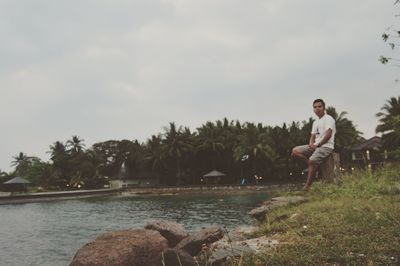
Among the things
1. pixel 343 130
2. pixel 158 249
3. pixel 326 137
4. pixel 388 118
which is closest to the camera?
pixel 158 249

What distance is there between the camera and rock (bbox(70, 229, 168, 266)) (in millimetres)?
5094

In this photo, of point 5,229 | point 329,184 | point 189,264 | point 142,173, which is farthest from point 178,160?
point 189,264

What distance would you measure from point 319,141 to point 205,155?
61.8 m

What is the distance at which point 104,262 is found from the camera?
5.00 meters

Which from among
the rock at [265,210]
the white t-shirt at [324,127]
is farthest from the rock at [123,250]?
the white t-shirt at [324,127]

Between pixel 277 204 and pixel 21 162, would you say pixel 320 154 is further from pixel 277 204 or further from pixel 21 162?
pixel 21 162

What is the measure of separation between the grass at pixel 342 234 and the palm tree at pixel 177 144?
199 ft

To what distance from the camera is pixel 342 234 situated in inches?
170

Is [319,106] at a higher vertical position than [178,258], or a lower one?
higher

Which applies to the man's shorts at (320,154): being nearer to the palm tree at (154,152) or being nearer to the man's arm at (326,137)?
the man's arm at (326,137)

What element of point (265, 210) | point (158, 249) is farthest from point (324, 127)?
point (158, 249)

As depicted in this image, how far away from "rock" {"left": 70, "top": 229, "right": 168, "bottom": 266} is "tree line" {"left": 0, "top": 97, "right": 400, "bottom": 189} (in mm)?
52707

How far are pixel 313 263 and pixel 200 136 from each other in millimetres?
66574

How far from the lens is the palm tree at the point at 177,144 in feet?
223
